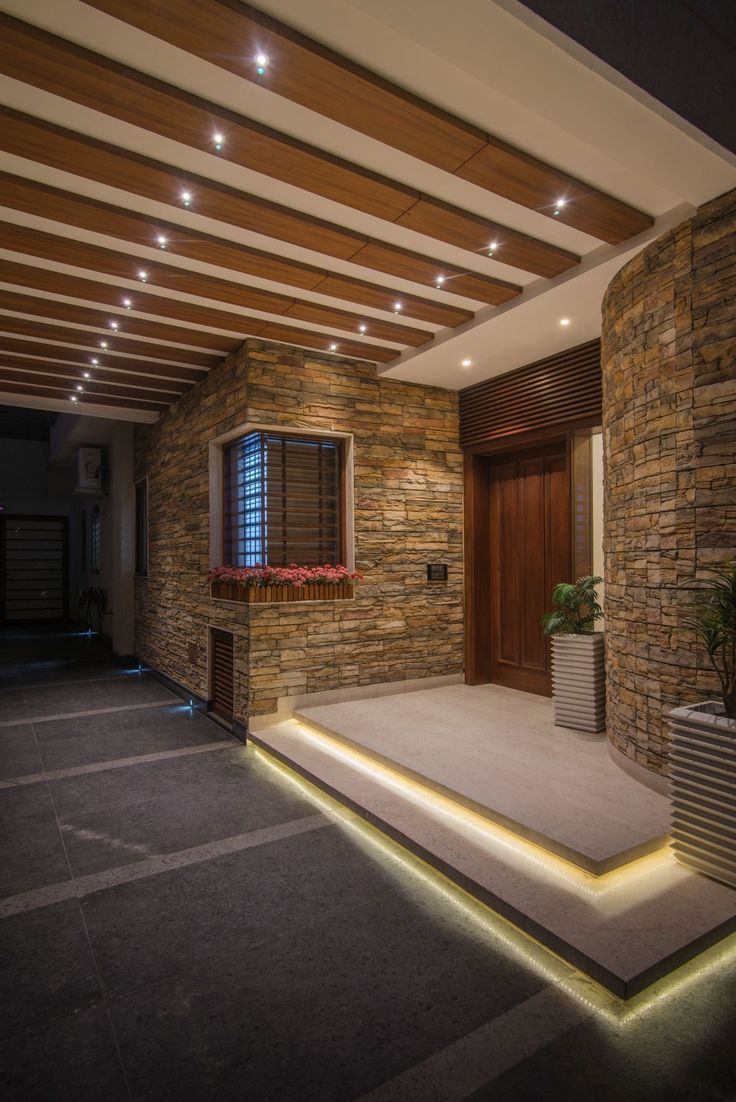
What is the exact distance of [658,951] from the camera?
2162 millimetres

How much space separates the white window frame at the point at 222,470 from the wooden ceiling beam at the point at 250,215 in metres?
1.40

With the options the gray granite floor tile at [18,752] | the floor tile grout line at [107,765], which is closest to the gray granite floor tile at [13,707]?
the gray granite floor tile at [18,752]

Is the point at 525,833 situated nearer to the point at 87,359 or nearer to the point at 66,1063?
the point at 66,1063

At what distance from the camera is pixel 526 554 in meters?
6.10

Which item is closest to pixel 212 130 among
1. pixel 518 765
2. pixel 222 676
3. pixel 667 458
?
pixel 667 458

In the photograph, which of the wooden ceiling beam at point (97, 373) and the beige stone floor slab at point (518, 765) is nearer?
the beige stone floor slab at point (518, 765)

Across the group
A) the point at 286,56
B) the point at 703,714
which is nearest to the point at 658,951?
the point at 703,714

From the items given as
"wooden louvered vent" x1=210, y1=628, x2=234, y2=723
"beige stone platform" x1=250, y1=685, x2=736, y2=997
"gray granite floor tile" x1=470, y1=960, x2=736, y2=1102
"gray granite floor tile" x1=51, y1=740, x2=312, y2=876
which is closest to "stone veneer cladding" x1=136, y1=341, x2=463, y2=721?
"wooden louvered vent" x1=210, y1=628, x2=234, y2=723

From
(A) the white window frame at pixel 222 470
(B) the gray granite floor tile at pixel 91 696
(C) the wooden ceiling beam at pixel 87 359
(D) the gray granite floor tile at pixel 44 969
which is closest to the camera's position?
(D) the gray granite floor tile at pixel 44 969

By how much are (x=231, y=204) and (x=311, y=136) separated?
0.65 metres

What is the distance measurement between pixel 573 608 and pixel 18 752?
4.69m

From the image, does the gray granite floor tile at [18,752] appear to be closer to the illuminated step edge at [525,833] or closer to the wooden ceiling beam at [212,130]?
the illuminated step edge at [525,833]

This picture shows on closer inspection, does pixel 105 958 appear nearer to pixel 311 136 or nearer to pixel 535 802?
pixel 535 802

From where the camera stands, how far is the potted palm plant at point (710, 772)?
8.40ft
